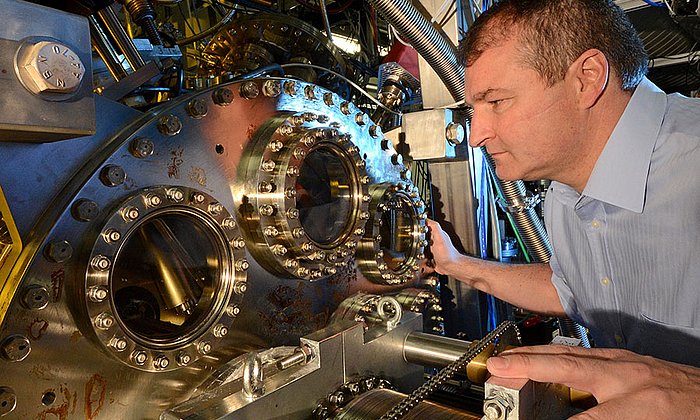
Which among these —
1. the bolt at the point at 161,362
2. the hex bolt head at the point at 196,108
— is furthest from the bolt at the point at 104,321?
the hex bolt head at the point at 196,108

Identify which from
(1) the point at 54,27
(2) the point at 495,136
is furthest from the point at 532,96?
(1) the point at 54,27

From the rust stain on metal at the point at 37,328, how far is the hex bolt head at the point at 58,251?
0.08 metres

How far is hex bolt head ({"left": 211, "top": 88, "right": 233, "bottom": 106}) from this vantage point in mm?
927

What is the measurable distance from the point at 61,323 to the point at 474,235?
1.16 m

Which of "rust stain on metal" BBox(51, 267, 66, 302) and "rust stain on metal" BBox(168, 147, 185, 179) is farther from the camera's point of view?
"rust stain on metal" BBox(168, 147, 185, 179)

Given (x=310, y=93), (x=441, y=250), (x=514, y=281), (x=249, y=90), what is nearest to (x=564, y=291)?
(x=514, y=281)

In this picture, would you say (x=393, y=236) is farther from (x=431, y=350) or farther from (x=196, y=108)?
(x=196, y=108)

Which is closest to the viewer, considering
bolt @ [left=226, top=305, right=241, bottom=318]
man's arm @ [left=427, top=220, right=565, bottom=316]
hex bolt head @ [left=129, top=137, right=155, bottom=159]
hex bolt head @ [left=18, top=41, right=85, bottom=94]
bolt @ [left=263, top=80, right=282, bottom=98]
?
hex bolt head @ [left=18, top=41, right=85, bottom=94]

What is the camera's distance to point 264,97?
40.2 inches

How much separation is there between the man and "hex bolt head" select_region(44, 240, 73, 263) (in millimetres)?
784

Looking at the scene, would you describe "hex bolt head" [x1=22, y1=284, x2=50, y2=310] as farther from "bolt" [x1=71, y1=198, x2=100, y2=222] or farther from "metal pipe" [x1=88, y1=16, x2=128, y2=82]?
"metal pipe" [x1=88, y1=16, x2=128, y2=82]

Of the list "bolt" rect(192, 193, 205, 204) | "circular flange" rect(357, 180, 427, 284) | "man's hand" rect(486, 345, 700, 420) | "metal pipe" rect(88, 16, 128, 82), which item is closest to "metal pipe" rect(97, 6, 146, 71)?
"metal pipe" rect(88, 16, 128, 82)

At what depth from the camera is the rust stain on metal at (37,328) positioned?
67 centimetres

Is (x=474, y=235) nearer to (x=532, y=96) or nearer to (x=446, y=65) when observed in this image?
(x=446, y=65)
